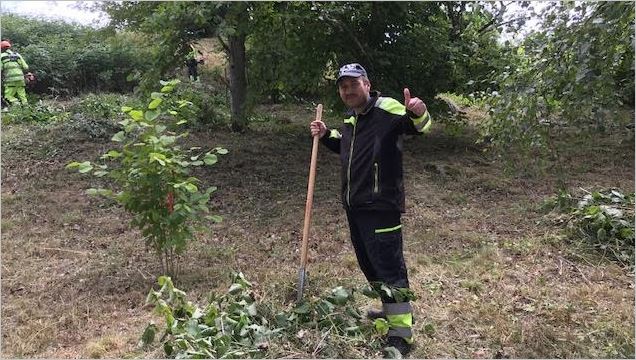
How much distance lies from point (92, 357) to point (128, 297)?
35.0 inches

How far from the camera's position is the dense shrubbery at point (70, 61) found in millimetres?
12445

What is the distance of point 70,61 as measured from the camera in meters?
12.8

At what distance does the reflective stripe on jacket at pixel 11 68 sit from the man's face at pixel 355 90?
858cm

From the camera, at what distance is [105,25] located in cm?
840

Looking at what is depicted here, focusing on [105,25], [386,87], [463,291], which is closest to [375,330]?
[463,291]

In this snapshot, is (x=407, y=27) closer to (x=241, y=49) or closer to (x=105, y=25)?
(x=241, y=49)

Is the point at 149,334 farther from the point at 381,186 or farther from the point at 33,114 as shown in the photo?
the point at 33,114

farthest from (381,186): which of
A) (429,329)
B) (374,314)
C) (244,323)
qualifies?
(244,323)

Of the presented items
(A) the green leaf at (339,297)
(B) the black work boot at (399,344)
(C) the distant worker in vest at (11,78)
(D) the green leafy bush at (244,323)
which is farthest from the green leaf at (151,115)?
(C) the distant worker in vest at (11,78)

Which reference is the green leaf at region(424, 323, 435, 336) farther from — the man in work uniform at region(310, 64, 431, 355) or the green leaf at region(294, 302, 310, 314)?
the green leaf at region(294, 302, 310, 314)

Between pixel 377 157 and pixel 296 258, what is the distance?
1947 millimetres

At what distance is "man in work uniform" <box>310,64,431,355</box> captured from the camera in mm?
3408

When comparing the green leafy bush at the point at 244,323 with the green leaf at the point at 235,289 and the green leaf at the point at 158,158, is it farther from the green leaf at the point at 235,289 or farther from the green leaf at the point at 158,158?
the green leaf at the point at 158,158

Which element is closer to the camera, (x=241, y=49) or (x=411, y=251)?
(x=411, y=251)
